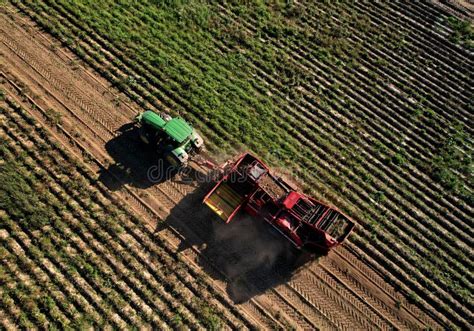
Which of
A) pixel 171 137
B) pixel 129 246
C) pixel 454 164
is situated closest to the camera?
pixel 129 246

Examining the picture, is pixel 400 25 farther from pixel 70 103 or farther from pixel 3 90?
pixel 3 90

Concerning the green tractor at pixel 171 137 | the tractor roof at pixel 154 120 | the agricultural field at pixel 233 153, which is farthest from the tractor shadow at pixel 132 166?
the tractor roof at pixel 154 120

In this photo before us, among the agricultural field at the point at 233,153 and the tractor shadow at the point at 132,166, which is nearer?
the agricultural field at the point at 233,153

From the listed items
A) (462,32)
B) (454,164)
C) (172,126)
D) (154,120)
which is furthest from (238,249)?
(462,32)

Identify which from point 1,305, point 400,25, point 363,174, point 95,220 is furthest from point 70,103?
point 400,25

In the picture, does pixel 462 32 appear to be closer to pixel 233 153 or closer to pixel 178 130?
pixel 233 153

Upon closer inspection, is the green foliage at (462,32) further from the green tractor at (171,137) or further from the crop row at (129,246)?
the crop row at (129,246)
